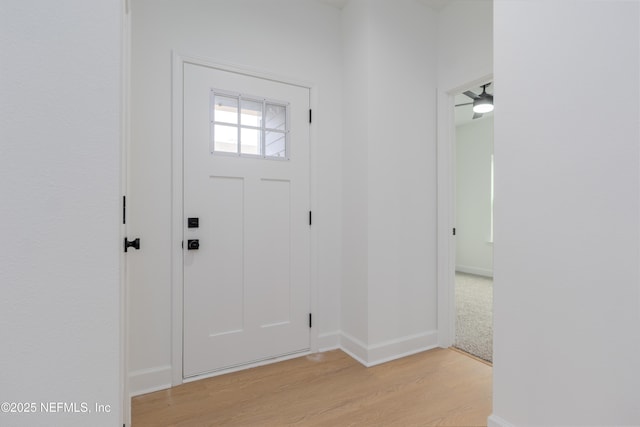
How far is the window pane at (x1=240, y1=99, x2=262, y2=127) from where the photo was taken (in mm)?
2227

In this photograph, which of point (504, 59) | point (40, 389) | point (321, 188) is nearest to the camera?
point (40, 389)

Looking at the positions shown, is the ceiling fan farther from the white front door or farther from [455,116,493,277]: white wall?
the white front door

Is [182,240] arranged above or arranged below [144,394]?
above

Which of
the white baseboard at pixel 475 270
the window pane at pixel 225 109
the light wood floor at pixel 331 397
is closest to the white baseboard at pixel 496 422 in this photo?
the light wood floor at pixel 331 397

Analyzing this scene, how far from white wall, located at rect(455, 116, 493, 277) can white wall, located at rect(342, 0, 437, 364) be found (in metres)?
3.26

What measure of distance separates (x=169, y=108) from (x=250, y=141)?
0.56 m

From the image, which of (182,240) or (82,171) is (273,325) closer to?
(182,240)

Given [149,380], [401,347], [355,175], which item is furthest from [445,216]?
[149,380]

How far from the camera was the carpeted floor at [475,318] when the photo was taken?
2533mm

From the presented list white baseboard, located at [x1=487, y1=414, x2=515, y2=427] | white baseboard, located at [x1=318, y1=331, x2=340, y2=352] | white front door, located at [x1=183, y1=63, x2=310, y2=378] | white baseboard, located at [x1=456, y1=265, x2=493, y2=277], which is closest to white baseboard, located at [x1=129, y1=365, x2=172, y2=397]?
white front door, located at [x1=183, y1=63, x2=310, y2=378]

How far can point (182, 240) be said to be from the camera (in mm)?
2021

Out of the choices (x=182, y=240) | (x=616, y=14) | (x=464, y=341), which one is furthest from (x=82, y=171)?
(x=464, y=341)

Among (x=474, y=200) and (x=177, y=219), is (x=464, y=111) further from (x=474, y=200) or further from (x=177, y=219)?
(x=177, y=219)

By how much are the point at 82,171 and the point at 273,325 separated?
1.84 meters
